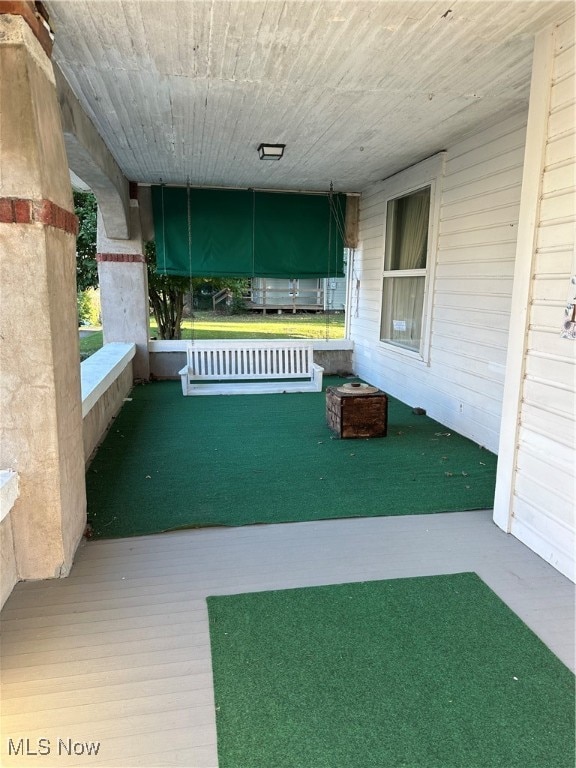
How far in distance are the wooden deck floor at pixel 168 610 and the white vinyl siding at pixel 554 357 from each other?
0.84ft

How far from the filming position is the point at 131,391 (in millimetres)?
6785

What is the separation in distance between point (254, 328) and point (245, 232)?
5.76 m

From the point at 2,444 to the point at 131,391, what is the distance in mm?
4594

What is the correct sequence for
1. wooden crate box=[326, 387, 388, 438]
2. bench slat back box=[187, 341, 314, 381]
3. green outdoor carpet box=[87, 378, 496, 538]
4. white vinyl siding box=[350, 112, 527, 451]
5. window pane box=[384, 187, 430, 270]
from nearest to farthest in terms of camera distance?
green outdoor carpet box=[87, 378, 496, 538] < white vinyl siding box=[350, 112, 527, 451] < wooden crate box=[326, 387, 388, 438] < window pane box=[384, 187, 430, 270] < bench slat back box=[187, 341, 314, 381]

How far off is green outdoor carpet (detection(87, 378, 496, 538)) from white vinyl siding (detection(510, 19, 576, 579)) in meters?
0.67

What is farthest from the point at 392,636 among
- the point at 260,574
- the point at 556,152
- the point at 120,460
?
the point at 120,460

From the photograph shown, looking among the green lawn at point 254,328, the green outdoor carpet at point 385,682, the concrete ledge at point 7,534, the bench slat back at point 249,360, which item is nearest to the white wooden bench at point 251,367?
the bench slat back at point 249,360

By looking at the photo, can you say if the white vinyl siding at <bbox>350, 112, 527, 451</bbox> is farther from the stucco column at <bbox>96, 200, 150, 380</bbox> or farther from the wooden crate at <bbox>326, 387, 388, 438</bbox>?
the stucco column at <bbox>96, 200, 150, 380</bbox>

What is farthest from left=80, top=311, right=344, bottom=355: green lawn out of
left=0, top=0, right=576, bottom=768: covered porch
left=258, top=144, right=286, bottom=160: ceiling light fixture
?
left=0, top=0, right=576, bottom=768: covered porch

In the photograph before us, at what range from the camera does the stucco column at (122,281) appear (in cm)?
699

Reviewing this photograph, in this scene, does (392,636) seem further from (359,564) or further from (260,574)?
(260,574)

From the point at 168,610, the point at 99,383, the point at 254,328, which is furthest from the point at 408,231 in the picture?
the point at 254,328

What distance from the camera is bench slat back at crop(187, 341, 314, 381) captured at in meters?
6.77

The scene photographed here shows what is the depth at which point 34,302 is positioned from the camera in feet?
7.14
